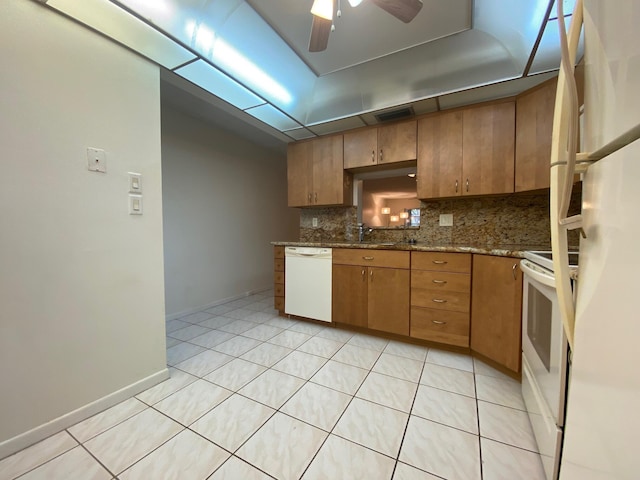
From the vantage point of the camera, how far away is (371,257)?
2.29 m

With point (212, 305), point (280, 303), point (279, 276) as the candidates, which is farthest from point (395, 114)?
point (212, 305)

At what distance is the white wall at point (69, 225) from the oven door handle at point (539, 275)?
6.85ft

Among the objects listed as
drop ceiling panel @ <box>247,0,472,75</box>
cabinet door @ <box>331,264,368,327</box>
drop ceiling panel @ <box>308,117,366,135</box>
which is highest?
drop ceiling panel @ <box>247,0,472,75</box>

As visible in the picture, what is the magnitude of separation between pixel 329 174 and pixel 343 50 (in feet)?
3.85

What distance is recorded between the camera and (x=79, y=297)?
4.26 feet

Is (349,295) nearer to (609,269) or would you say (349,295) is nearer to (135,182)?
(135,182)

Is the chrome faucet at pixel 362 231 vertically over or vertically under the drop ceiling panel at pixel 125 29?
under

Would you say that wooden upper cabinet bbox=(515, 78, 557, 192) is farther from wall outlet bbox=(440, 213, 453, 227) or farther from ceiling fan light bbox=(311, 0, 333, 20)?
ceiling fan light bbox=(311, 0, 333, 20)

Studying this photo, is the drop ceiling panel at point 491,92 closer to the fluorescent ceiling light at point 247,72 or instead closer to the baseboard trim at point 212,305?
the fluorescent ceiling light at point 247,72

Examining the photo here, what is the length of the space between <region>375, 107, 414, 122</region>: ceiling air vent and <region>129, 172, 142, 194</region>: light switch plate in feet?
6.64

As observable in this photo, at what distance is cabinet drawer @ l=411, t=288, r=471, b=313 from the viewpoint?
1934 mm

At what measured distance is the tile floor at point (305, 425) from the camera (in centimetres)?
103

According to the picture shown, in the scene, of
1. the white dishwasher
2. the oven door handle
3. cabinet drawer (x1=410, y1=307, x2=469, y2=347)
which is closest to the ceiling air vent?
the white dishwasher

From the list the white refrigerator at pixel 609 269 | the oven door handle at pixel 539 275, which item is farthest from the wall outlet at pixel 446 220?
the white refrigerator at pixel 609 269
